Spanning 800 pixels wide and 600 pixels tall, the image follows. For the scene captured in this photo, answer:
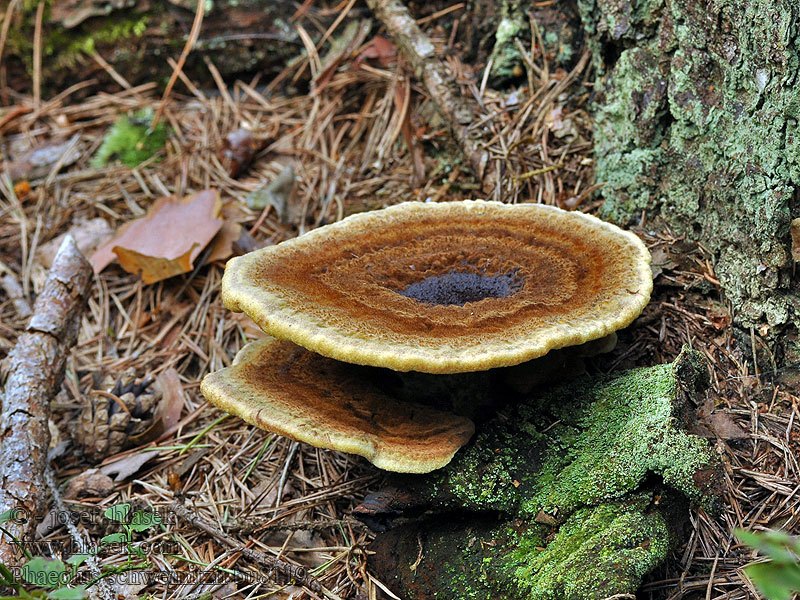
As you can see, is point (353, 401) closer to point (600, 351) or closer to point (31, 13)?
point (600, 351)

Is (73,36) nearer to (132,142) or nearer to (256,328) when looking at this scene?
(132,142)

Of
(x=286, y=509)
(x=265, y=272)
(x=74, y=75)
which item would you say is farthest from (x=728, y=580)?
(x=74, y=75)

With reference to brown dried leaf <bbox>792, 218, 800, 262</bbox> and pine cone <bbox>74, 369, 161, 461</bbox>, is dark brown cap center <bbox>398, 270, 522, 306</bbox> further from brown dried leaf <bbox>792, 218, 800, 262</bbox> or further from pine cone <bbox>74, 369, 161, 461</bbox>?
pine cone <bbox>74, 369, 161, 461</bbox>

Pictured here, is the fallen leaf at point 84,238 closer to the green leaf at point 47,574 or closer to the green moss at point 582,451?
the green leaf at point 47,574

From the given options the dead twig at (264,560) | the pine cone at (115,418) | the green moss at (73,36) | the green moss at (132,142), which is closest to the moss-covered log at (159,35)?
the green moss at (73,36)

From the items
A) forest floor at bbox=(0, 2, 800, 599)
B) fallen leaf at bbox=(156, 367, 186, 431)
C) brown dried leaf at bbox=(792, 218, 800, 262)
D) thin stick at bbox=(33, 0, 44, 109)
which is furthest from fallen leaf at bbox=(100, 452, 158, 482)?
thin stick at bbox=(33, 0, 44, 109)

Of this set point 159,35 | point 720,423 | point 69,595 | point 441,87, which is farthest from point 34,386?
point 159,35
